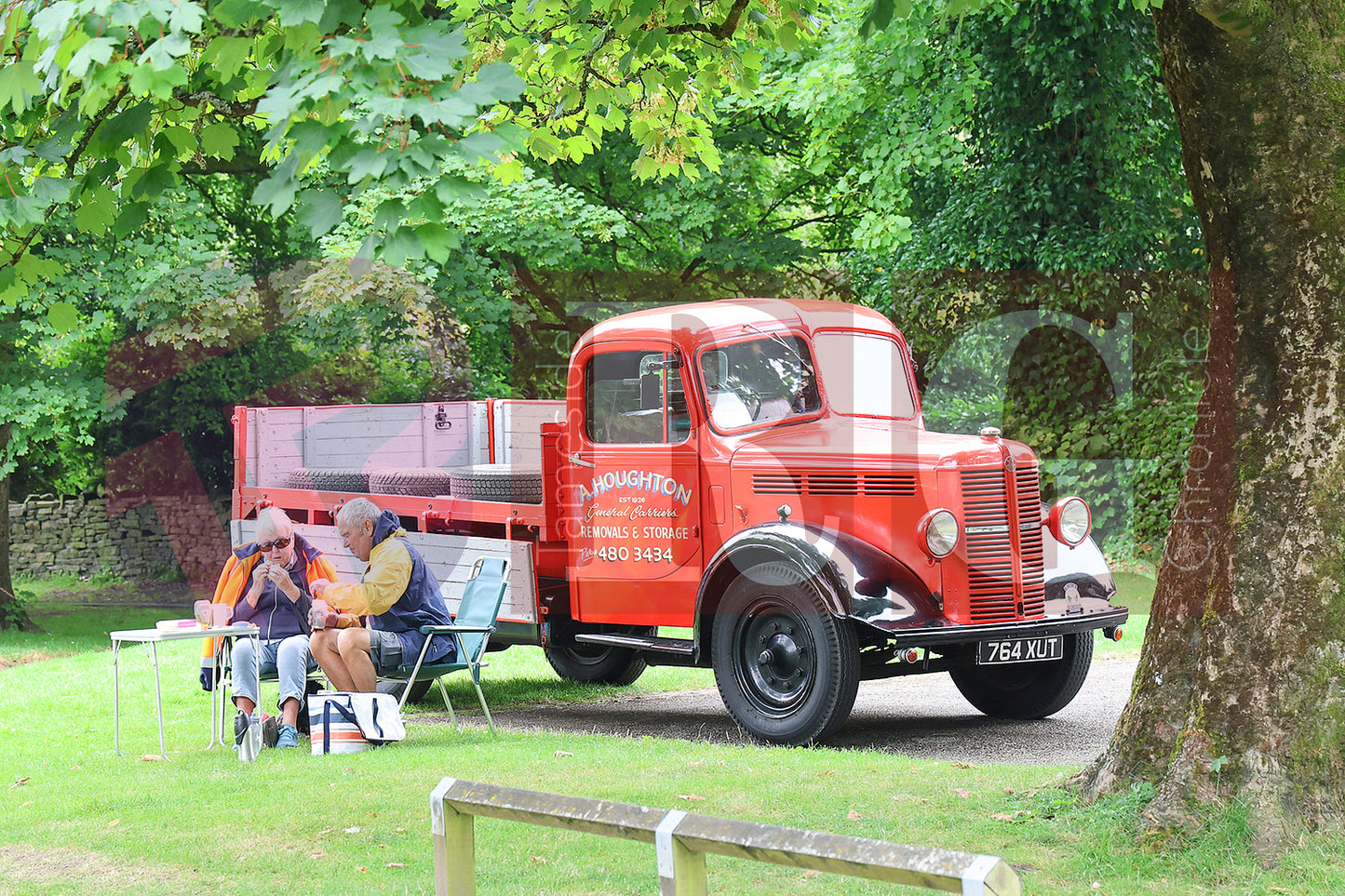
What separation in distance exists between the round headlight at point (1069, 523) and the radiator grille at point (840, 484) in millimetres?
1073

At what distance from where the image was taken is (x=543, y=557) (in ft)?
29.9

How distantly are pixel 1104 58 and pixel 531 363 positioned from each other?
940 cm

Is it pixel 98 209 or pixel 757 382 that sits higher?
pixel 98 209

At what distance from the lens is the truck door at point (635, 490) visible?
8.51m

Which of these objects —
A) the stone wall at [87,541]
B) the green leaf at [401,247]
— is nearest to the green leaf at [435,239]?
the green leaf at [401,247]

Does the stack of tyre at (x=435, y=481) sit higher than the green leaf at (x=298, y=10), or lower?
lower

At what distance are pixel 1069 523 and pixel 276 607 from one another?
479cm

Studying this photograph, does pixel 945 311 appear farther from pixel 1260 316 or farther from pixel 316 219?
pixel 316 219

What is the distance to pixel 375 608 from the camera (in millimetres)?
7906

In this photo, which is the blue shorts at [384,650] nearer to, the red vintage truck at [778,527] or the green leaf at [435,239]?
the red vintage truck at [778,527]

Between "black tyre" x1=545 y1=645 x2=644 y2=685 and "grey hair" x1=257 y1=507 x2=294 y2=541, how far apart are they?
305cm

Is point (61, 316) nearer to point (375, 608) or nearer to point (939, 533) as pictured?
point (375, 608)

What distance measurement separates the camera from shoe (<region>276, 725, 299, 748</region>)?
25.4 feet

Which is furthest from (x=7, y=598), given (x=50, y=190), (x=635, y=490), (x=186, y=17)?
(x=186, y=17)
